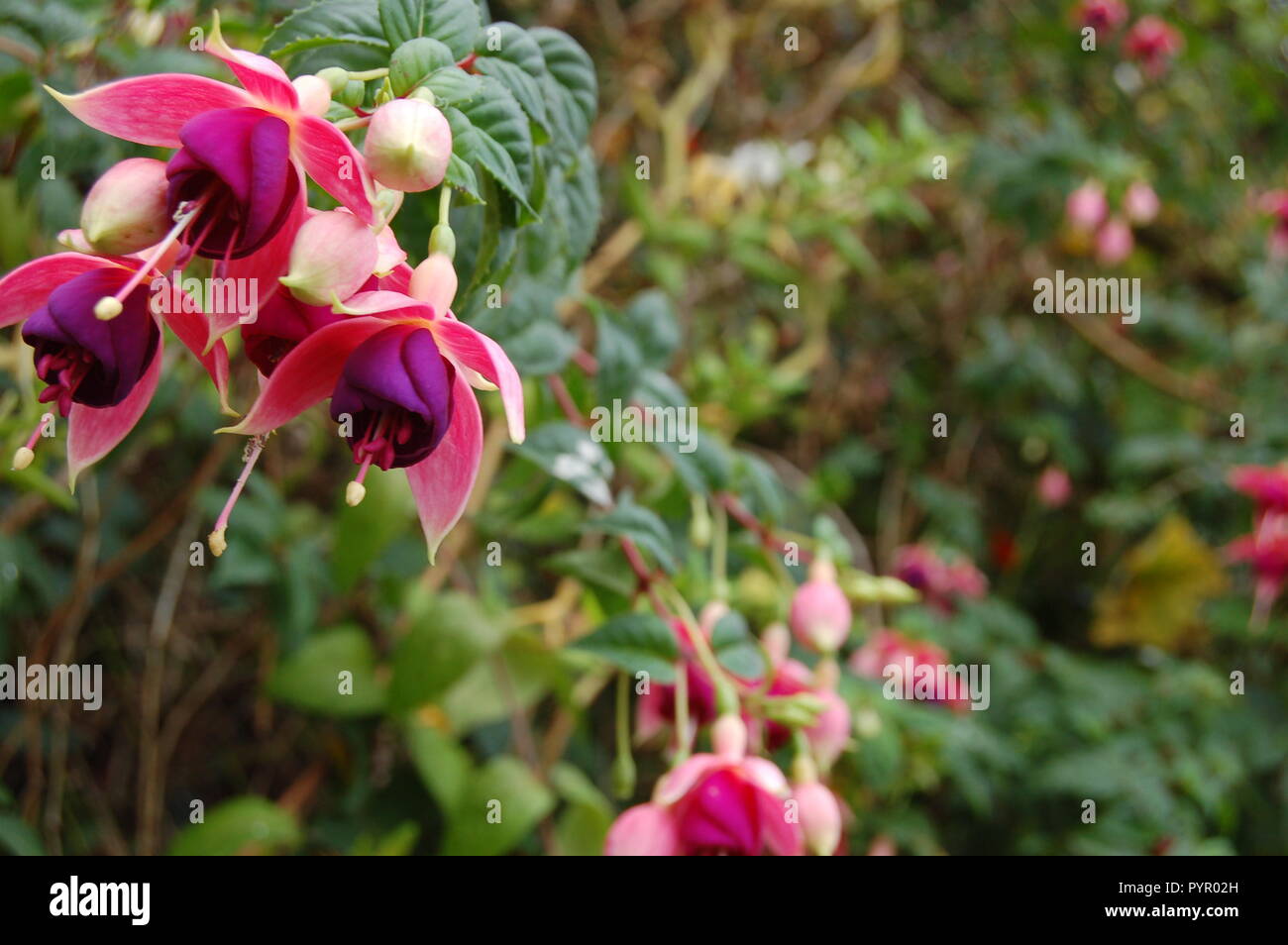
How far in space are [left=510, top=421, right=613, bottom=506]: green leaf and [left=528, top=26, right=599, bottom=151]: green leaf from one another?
0.78 feet

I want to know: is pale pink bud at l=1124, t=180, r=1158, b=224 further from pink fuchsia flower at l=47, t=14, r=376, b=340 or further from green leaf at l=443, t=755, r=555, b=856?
pink fuchsia flower at l=47, t=14, r=376, b=340

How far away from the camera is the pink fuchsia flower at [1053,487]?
190 centimetres

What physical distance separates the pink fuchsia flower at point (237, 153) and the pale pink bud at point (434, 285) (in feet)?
0.09

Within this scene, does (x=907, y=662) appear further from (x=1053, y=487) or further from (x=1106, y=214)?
(x=1106, y=214)

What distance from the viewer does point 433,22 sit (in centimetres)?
45

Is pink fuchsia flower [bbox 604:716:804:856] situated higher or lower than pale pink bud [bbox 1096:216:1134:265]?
lower

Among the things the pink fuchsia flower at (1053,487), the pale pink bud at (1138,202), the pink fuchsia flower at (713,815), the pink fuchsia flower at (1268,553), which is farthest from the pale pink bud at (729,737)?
the pale pink bud at (1138,202)

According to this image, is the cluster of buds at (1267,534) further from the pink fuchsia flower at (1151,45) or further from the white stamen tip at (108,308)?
the white stamen tip at (108,308)

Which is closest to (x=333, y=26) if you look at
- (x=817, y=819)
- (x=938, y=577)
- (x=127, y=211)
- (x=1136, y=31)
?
(x=127, y=211)

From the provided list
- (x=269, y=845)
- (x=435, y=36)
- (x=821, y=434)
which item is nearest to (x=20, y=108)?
(x=435, y=36)

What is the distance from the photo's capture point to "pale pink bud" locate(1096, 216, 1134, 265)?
1.85 m

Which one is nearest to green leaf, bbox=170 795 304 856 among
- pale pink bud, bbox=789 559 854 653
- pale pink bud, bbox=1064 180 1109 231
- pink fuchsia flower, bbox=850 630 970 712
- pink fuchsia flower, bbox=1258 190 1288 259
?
pale pink bud, bbox=789 559 854 653
